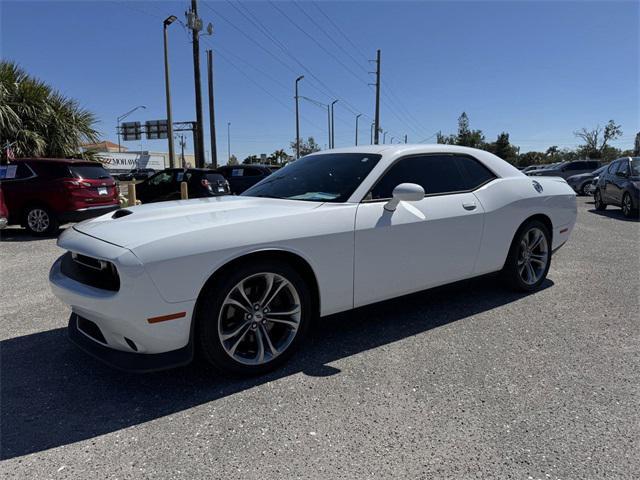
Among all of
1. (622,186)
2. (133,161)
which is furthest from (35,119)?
(133,161)

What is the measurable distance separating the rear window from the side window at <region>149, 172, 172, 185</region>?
3.53 meters

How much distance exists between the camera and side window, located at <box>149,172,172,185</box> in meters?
12.8

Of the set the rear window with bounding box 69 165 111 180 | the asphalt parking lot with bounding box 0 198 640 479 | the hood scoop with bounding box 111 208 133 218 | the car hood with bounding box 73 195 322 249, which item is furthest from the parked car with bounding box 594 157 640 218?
the rear window with bounding box 69 165 111 180

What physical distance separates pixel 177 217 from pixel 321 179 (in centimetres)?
128

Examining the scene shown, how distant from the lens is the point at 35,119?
1355 centimetres

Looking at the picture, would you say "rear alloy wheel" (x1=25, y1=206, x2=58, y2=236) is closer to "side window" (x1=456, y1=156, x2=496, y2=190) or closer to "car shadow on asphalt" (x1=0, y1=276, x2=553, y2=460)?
"car shadow on asphalt" (x1=0, y1=276, x2=553, y2=460)

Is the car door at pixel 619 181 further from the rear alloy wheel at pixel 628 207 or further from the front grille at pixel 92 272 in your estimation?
the front grille at pixel 92 272

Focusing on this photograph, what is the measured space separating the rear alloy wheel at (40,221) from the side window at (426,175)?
7.49 meters

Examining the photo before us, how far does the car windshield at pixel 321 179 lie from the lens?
349 centimetres

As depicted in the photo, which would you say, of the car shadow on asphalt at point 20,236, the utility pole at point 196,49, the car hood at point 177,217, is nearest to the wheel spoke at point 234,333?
the car hood at point 177,217

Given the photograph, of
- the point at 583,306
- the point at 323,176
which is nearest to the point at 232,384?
the point at 323,176

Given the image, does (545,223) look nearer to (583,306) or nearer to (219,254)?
(583,306)

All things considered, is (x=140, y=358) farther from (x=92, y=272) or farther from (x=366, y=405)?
(x=366, y=405)

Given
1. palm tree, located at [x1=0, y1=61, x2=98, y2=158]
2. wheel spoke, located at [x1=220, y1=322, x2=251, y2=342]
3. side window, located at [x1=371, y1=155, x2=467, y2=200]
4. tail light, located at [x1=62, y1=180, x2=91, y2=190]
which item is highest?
palm tree, located at [x1=0, y1=61, x2=98, y2=158]
